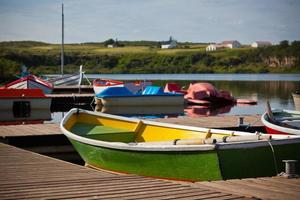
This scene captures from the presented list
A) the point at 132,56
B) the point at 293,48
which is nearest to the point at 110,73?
the point at 132,56

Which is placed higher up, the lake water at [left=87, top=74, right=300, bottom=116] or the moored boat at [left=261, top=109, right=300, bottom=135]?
the moored boat at [left=261, top=109, right=300, bottom=135]

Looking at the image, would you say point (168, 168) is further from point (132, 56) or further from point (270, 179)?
point (132, 56)

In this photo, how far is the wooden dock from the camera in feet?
21.5

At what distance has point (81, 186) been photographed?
23.4 ft

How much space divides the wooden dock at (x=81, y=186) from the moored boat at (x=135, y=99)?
2005 cm

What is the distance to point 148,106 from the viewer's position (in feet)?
94.9

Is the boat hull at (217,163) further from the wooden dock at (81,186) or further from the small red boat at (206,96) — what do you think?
the small red boat at (206,96)

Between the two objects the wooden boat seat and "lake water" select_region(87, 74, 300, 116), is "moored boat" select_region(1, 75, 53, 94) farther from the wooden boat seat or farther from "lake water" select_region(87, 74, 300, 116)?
the wooden boat seat

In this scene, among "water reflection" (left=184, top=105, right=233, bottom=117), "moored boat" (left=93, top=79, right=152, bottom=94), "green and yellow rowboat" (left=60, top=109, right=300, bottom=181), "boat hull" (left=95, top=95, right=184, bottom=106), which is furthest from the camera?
"moored boat" (left=93, top=79, right=152, bottom=94)

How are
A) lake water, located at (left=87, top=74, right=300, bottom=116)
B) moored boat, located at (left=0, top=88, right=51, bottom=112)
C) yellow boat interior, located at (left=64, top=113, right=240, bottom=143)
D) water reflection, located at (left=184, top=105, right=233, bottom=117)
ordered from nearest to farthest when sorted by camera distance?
yellow boat interior, located at (left=64, top=113, right=240, bottom=143), moored boat, located at (left=0, top=88, right=51, bottom=112), water reflection, located at (left=184, top=105, right=233, bottom=117), lake water, located at (left=87, top=74, right=300, bottom=116)

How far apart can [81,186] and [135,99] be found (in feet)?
72.1

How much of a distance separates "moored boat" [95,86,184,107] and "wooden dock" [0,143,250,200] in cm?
2005

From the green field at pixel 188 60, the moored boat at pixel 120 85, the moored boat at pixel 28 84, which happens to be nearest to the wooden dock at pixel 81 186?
the moored boat at pixel 120 85

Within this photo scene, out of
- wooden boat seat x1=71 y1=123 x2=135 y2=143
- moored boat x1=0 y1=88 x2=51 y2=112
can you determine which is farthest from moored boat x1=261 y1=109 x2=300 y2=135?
moored boat x1=0 y1=88 x2=51 y2=112
